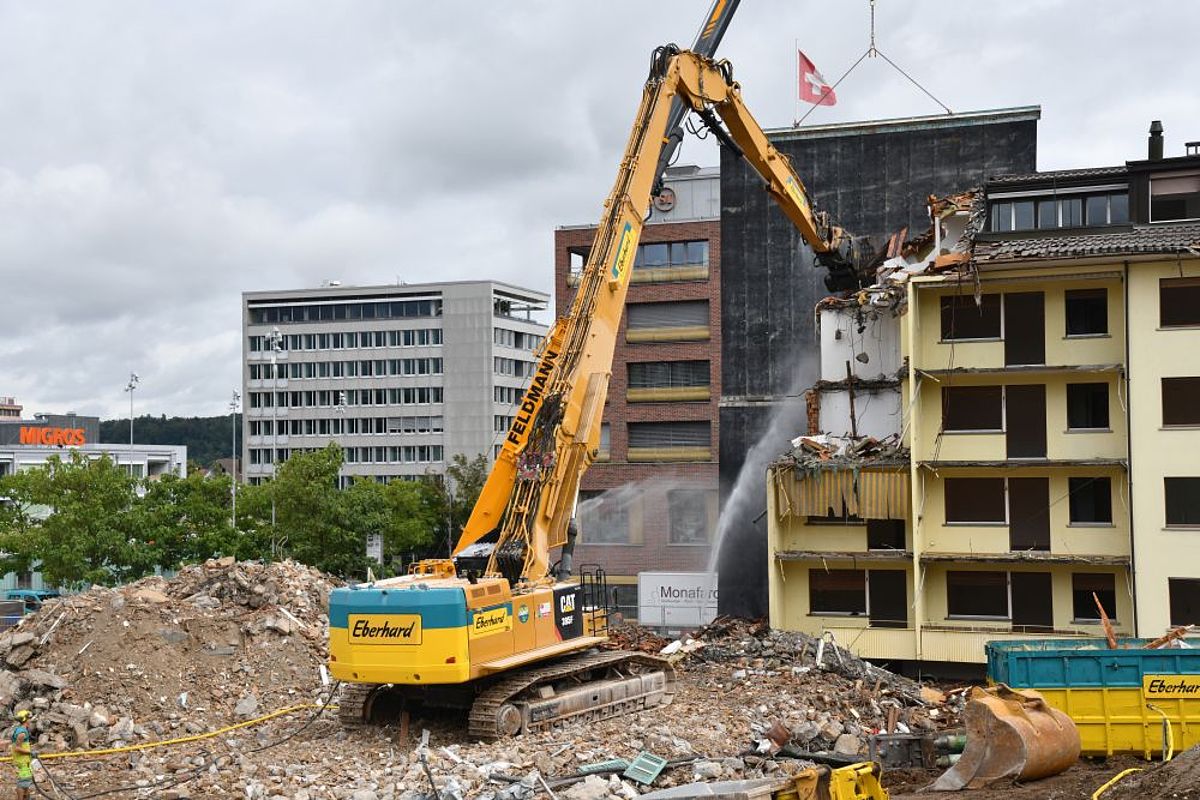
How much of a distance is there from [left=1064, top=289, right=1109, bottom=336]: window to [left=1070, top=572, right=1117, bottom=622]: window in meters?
6.25

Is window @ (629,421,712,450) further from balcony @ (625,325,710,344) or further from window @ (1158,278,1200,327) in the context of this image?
window @ (1158,278,1200,327)

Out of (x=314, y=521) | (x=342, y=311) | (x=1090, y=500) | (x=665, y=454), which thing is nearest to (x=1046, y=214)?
(x=1090, y=500)

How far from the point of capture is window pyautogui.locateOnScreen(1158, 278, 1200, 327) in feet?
96.8

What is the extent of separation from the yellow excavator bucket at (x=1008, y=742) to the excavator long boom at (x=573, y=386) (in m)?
8.18

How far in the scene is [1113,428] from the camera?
3039 cm

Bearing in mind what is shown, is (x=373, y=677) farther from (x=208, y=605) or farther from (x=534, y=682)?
(x=208, y=605)

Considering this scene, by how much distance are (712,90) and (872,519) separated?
12451 millimetres

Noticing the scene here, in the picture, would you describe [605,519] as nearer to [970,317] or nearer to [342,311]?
[970,317]

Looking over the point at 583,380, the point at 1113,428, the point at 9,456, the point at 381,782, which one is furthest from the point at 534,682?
the point at 9,456

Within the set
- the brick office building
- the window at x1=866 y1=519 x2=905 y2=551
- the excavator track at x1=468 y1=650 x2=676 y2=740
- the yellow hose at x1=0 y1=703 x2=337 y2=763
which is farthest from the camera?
the brick office building

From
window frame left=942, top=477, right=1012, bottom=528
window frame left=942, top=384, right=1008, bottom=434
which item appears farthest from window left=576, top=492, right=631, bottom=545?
window frame left=942, top=384, right=1008, bottom=434

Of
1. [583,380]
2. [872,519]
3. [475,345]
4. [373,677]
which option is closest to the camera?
[373,677]

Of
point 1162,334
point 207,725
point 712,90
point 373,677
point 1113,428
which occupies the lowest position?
point 207,725

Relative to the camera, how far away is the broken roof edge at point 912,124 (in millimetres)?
43156
